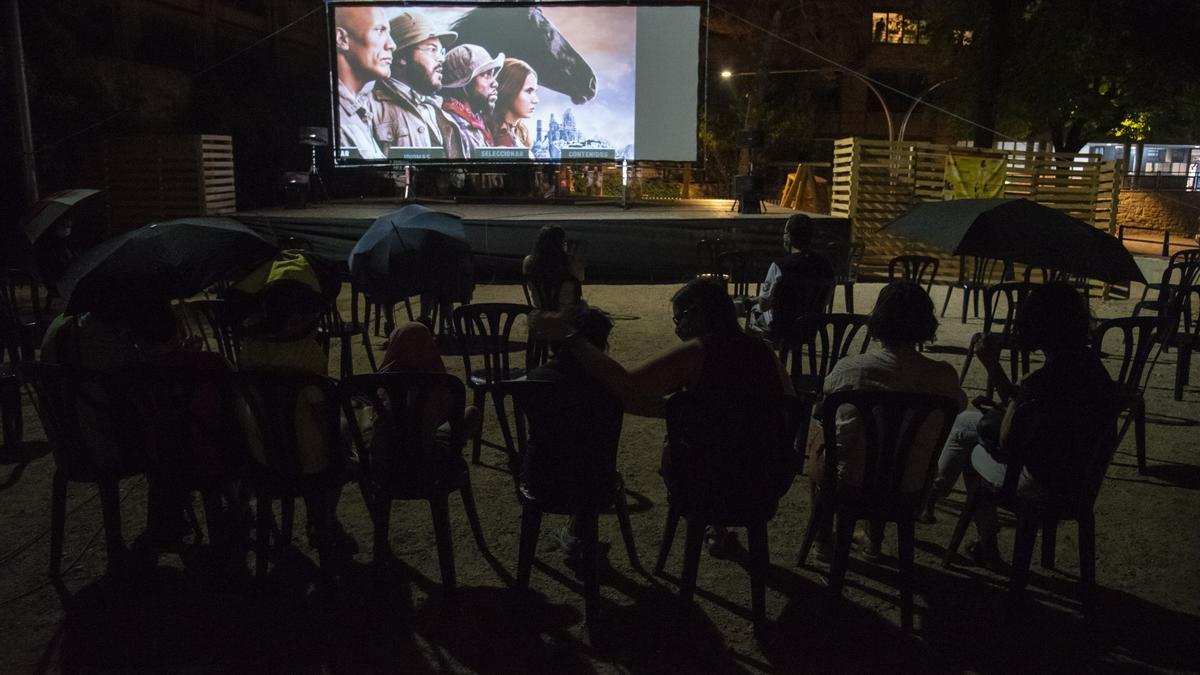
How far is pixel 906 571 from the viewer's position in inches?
115

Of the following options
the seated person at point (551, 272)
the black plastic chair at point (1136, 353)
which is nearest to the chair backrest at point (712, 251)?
the seated person at point (551, 272)

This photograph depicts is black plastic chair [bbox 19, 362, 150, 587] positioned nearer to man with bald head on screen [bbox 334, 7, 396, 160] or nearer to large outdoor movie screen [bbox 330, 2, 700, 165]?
large outdoor movie screen [bbox 330, 2, 700, 165]

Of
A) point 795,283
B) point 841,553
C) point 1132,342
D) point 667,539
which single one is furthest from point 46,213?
point 1132,342

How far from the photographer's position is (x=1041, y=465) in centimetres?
294

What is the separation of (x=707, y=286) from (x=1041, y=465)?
1.32m

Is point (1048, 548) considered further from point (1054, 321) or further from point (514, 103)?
point (514, 103)

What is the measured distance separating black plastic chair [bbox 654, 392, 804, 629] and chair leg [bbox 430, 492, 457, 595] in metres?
0.82

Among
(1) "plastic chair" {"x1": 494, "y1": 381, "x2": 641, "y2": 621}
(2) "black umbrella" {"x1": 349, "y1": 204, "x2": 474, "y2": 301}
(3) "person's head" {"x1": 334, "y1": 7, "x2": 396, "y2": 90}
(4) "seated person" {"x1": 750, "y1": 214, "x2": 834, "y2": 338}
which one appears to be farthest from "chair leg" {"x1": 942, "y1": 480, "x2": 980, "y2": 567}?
(3) "person's head" {"x1": 334, "y1": 7, "x2": 396, "y2": 90}

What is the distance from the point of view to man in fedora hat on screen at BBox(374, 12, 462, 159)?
13.4 meters

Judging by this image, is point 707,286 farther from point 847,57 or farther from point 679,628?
point 847,57

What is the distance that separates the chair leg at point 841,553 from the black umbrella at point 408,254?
3507 mm

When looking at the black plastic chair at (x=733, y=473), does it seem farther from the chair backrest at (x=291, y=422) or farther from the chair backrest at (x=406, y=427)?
→ the chair backrest at (x=291, y=422)

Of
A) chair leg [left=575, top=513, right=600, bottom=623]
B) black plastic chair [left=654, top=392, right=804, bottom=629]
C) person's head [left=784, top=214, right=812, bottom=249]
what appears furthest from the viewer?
person's head [left=784, top=214, right=812, bottom=249]

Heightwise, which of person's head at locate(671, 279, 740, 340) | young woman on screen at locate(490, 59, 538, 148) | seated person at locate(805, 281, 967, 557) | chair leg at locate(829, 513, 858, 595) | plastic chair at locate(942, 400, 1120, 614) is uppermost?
young woman on screen at locate(490, 59, 538, 148)
